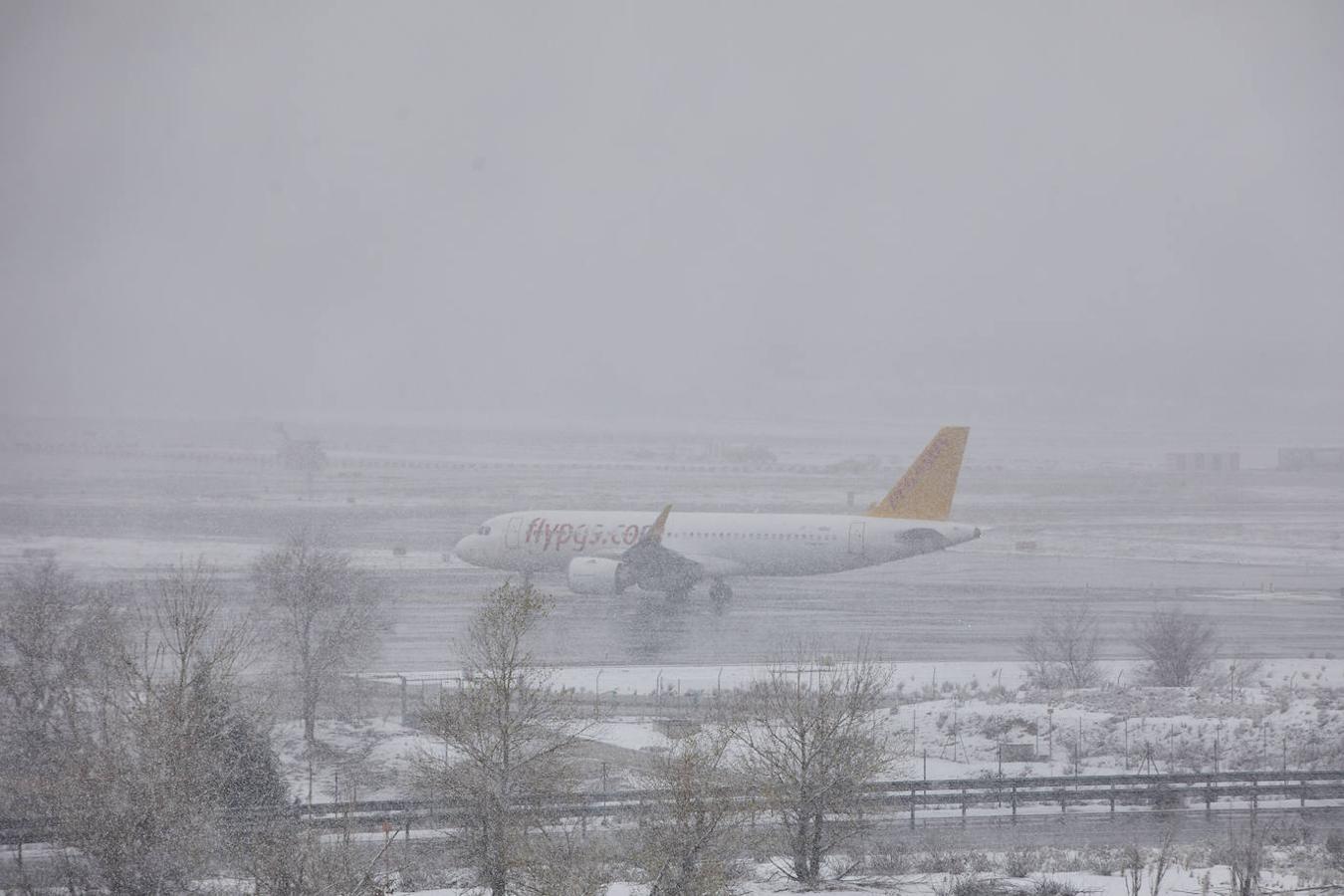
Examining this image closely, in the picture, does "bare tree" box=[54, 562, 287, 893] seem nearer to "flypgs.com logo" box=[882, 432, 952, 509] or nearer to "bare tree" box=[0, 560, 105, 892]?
"bare tree" box=[0, 560, 105, 892]

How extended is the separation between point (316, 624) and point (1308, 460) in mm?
146183

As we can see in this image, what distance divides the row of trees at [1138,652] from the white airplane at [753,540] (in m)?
8.81

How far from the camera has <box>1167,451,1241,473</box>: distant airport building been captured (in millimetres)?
155000

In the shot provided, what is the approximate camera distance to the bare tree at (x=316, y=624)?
34062 mm

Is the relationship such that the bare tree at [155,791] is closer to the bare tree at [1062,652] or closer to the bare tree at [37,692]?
the bare tree at [37,692]

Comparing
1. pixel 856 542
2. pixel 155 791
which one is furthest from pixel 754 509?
pixel 155 791

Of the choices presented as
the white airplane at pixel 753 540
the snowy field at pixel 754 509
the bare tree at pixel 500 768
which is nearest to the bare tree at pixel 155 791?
the bare tree at pixel 500 768

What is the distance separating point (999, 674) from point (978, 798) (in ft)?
43.8

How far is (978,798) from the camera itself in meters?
26.7

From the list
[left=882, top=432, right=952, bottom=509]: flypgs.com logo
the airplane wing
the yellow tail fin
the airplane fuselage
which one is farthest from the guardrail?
[left=882, top=432, right=952, bottom=509]: flypgs.com logo

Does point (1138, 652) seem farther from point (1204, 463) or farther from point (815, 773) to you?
point (1204, 463)

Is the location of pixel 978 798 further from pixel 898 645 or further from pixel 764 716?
pixel 898 645

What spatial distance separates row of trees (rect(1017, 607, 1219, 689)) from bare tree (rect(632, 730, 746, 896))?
20.3 metres

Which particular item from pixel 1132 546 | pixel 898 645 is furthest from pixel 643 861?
pixel 1132 546
